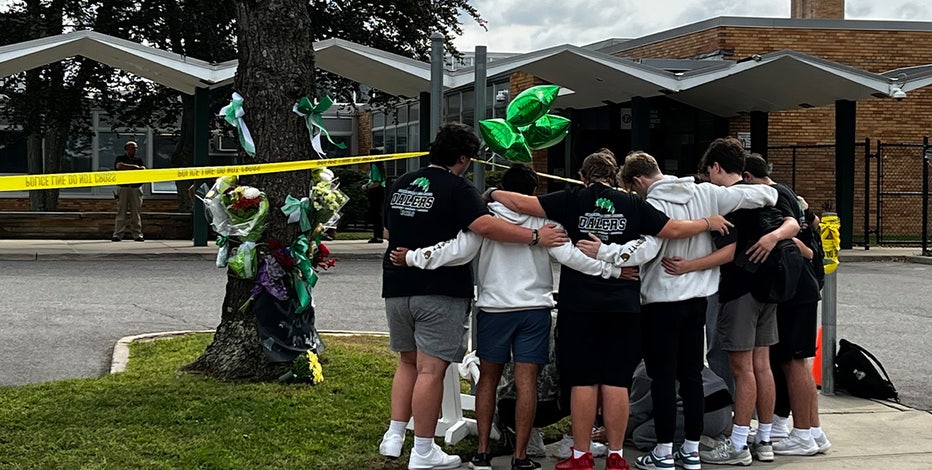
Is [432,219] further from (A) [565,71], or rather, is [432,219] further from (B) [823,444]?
(A) [565,71]

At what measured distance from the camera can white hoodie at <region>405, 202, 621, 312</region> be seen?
18.8ft

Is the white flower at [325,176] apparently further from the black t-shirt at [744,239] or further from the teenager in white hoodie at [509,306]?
the black t-shirt at [744,239]

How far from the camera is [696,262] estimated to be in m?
5.88

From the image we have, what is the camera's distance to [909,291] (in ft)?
50.5

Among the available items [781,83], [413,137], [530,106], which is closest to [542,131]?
[530,106]

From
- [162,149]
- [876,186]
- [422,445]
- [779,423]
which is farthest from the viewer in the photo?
[162,149]

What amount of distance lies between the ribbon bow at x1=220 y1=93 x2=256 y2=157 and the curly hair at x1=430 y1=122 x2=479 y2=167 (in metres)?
2.34

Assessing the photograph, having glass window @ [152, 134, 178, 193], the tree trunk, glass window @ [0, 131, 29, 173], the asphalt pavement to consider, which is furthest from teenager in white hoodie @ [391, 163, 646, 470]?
glass window @ [0, 131, 29, 173]

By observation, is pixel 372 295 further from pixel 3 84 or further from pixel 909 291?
pixel 3 84

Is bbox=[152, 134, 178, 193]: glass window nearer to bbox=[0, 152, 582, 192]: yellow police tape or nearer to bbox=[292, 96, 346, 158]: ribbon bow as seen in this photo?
bbox=[292, 96, 346, 158]: ribbon bow

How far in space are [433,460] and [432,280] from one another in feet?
3.13

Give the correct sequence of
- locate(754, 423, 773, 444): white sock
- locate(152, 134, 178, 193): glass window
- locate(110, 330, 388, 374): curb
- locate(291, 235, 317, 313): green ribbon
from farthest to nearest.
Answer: locate(152, 134, 178, 193): glass window < locate(110, 330, 388, 374): curb < locate(291, 235, 317, 313): green ribbon < locate(754, 423, 773, 444): white sock

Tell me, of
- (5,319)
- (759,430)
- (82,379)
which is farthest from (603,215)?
(5,319)

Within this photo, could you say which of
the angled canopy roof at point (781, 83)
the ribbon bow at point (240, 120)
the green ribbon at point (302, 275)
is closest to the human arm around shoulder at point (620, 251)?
the green ribbon at point (302, 275)
